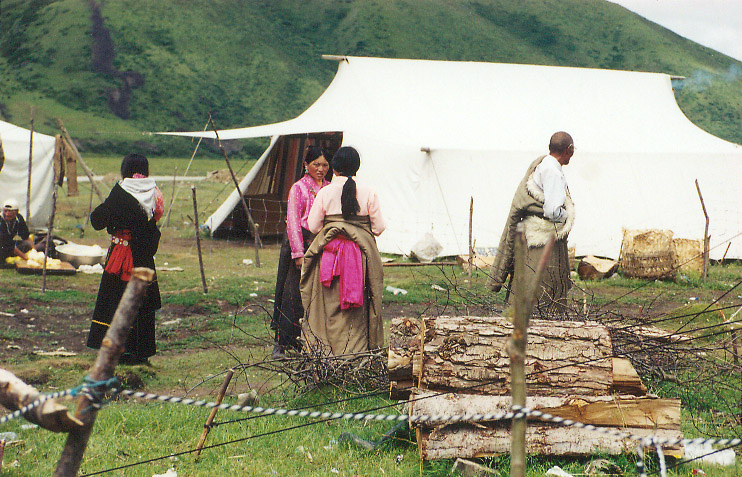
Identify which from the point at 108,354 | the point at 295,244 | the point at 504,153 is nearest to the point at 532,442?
the point at 108,354

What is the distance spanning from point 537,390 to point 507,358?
187 millimetres

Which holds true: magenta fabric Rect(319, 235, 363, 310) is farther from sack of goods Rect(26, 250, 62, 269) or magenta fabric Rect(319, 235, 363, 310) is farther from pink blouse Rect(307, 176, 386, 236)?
sack of goods Rect(26, 250, 62, 269)

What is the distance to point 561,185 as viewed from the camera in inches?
Answer: 179

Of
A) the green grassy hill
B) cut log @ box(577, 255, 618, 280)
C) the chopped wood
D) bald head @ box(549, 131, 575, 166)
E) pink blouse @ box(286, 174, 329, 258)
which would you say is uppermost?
the green grassy hill

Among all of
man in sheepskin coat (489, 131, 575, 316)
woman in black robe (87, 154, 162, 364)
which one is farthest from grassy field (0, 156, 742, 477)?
woman in black robe (87, 154, 162, 364)

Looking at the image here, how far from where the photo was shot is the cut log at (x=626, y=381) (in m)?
3.29

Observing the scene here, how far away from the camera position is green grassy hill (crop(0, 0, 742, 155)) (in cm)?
4938

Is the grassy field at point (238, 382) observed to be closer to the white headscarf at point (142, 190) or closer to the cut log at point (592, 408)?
the cut log at point (592, 408)

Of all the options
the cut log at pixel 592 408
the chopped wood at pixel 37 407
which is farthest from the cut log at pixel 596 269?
the chopped wood at pixel 37 407

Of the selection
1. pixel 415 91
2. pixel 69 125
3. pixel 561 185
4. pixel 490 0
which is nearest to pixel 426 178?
pixel 415 91

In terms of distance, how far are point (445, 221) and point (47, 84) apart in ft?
156

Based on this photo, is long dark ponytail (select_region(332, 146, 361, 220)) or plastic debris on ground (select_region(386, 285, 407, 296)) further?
plastic debris on ground (select_region(386, 285, 407, 296))

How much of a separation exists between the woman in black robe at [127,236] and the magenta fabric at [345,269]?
1.39 metres

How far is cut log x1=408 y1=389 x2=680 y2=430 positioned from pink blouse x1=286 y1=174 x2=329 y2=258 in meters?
1.97
